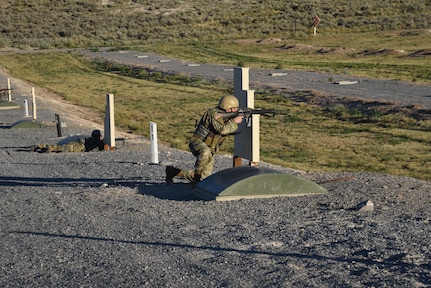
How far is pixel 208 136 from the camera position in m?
11.0

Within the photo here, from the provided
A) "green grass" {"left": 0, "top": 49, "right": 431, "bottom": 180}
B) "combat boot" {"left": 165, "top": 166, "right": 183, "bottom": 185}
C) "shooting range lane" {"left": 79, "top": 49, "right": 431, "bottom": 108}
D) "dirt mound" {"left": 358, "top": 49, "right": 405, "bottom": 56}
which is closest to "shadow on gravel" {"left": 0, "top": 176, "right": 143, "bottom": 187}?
"combat boot" {"left": 165, "top": 166, "right": 183, "bottom": 185}

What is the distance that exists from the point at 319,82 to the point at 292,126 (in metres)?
10.7

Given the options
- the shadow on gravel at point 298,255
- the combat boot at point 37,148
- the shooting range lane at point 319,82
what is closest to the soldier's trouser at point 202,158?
the shadow on gravel at point 298,255

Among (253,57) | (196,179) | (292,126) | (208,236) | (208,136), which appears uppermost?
(208,136)

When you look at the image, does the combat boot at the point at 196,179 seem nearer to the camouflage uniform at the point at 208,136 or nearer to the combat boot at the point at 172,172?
the camouflage uniform at the point at 208,136

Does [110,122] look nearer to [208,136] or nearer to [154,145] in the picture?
[154,145]

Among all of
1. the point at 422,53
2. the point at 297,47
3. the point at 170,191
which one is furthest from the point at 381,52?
the point at 170,191

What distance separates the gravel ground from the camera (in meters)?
6.85

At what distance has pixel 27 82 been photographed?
42031 millimetres

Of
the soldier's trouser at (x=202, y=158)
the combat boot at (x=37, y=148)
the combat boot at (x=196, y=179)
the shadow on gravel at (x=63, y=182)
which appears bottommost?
the combat boot at (x=37, y=148)

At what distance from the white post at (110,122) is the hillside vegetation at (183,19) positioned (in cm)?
5182

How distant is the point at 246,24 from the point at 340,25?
956 centimetres

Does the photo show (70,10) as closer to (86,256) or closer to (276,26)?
(276,26)

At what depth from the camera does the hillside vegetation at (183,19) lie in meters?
72.8
